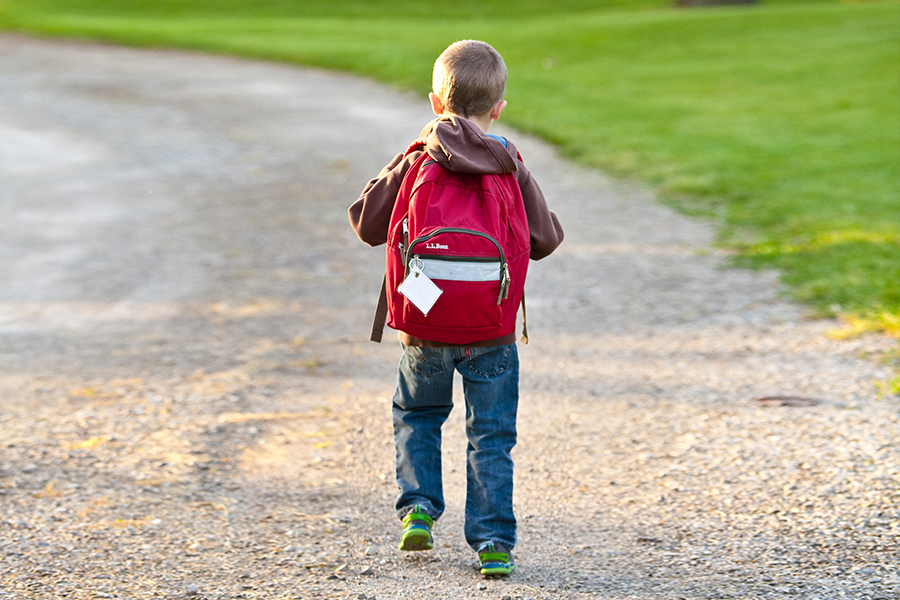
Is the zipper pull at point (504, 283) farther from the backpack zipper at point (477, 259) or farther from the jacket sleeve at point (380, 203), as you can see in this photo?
the jacket sleeve at point (380, 203)

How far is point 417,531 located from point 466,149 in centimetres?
118

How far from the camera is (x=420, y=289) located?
2.67 metres

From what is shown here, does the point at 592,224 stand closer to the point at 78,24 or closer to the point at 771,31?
the point at 771,31

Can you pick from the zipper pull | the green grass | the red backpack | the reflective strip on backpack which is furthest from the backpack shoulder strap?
the green grass

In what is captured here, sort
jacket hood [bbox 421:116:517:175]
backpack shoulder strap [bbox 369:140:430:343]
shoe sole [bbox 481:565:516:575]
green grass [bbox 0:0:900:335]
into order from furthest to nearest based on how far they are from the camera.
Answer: green grass [bbox 0:0:900:335] < shoe sole [bbox 481:565:516:575] < backpack shoulder strap [bbox 369:140:430:343] < jacket hood [bbox 421:116:517:175]

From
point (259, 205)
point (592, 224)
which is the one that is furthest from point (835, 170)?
point (259, 205)

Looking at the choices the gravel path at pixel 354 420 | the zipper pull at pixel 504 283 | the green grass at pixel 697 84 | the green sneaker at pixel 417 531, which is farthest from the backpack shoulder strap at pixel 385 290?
the green grass at pixel 697 84

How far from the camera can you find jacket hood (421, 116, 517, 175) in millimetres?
2650

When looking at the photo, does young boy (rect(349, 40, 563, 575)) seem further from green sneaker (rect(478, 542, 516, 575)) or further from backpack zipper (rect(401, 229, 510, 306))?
backpack zipper (rect(401, 229, 510, 306))

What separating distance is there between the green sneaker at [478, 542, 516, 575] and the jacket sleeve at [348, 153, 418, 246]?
99 centimetres

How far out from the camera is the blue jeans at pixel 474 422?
9.43 feet

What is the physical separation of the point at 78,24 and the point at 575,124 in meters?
13.8

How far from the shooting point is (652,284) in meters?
6.07

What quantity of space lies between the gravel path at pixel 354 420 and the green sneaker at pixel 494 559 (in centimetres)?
4
